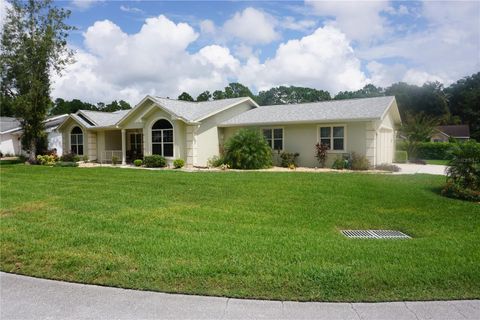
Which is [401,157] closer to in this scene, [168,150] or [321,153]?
[321,153]

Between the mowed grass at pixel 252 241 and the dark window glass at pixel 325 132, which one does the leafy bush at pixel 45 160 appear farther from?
the dark window glass at pixel 325 132

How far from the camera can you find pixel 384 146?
832 inches

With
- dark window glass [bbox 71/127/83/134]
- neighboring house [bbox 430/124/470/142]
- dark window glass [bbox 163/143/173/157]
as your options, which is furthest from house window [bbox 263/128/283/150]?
neighboring house [bbox 430/124/470/142]

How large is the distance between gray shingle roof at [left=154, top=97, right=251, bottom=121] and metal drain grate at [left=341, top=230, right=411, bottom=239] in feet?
48.4

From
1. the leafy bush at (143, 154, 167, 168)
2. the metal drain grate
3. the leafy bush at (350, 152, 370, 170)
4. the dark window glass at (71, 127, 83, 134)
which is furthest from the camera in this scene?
the dark window glass at (71, 127, 83, 134)

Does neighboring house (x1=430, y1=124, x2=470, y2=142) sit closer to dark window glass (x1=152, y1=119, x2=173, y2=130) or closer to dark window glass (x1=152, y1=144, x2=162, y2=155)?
dark window glass (x1=152, y1=119, x2=173, y2=130)

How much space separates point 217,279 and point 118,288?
124 centimetres

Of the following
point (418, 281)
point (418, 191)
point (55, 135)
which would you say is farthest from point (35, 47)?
point (418, 281)

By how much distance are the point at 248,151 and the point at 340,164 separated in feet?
15.7

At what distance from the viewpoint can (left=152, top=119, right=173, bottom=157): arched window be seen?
21.4 meters

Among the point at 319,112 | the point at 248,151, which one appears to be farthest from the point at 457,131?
the point at 248,151

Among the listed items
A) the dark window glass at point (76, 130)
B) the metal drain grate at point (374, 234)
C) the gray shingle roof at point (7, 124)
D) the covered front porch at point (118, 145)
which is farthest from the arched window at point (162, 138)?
the gray shingle roof at point (7, 124)

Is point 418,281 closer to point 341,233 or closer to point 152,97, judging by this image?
point 341,233

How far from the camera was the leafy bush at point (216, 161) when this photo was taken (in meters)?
20.6
